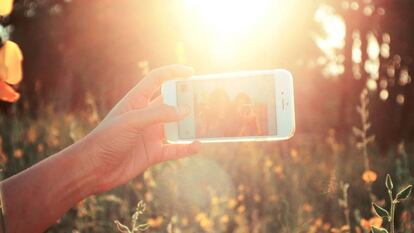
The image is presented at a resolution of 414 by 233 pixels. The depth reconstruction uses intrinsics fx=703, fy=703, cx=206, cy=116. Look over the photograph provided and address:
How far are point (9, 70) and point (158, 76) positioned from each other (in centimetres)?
132

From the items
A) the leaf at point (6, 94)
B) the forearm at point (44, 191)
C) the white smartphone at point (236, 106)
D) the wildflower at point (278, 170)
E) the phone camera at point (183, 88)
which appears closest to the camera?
the leaf at point (6, 94)

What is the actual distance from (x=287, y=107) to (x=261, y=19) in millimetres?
11147

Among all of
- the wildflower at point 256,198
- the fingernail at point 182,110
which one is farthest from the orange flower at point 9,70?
the wildflower at point 256,198

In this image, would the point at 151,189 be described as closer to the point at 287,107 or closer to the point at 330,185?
the point at 287,107

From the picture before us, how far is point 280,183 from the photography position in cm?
477

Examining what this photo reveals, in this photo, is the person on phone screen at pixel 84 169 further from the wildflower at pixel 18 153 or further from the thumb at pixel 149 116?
the wildflower at pixel 18 153

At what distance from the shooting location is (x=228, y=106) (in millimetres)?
2559

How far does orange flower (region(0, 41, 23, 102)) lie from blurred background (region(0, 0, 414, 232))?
0.31 feet

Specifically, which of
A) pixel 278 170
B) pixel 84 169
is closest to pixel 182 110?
pixel 84 169

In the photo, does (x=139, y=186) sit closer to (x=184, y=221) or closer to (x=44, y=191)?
(x=184, y=221)

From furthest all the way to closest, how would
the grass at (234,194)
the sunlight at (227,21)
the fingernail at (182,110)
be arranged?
1. the sunlight at (227,21)
2. the grass at (234,194)
3. the fingernail at (182,110)

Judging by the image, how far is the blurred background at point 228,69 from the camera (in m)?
3.73

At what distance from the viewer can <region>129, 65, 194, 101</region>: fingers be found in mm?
2432

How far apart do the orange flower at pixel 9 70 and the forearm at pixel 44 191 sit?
1094 millimetres
